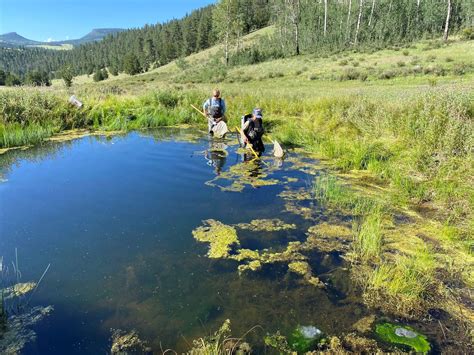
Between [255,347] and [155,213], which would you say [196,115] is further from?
[255,347]

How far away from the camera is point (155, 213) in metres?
6.13

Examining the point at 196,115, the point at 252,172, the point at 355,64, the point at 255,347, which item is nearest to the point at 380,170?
the point at 252,172

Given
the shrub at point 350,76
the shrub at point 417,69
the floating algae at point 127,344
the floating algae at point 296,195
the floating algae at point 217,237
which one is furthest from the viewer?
the shrub at point 350,76

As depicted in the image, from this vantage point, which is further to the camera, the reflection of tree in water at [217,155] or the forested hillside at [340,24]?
the forested hillside at [340,24]

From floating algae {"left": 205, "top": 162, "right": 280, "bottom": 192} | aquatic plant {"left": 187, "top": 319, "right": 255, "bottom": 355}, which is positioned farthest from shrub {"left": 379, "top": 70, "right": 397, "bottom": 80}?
aquatic plant {"left": 187, "top": 319, "right": 255, "bottom": 355}

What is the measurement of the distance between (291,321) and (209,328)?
84 centimetres

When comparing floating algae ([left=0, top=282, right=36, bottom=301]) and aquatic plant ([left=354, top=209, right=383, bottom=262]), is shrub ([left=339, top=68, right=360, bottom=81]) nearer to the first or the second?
aquatic plant ([left=354, top=209, right=383, bottom=262])

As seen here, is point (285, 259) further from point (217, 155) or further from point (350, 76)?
point (350, 76)

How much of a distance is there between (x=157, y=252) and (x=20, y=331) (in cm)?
181

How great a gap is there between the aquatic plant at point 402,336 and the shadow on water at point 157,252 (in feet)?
0.95

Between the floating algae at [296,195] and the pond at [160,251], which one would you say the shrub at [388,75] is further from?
the floating algae at [296,195]

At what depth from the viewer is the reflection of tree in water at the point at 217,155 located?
8.93 m

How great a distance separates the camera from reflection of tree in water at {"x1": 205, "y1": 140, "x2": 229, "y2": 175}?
893cm

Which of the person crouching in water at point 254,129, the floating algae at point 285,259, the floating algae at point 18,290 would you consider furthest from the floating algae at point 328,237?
the person crouching in water at point 254,129
